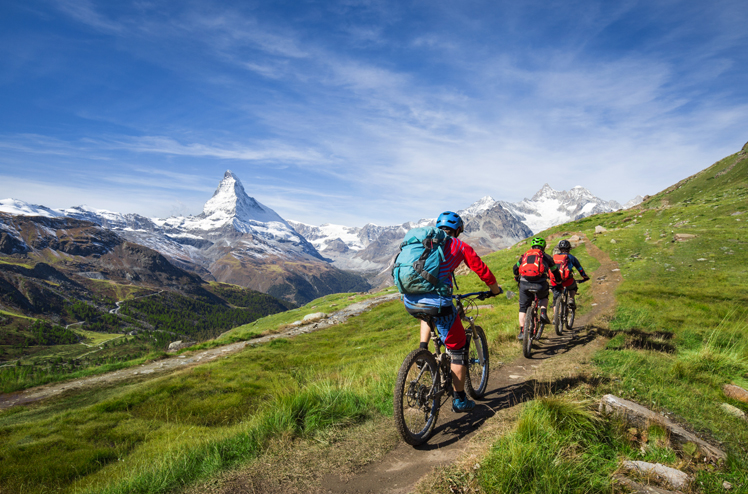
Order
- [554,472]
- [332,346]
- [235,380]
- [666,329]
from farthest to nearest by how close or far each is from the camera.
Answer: [332,346] → [235,380] → [666,329] → [554,472]

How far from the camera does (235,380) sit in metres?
18.3

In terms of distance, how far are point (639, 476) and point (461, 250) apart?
13.0 ft

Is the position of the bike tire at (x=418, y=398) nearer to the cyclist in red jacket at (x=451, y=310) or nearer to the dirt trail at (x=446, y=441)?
the dirt trail at (x=446, y=441)

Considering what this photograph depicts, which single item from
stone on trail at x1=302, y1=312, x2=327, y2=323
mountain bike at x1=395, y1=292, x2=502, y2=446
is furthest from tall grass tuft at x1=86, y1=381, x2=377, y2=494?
stone on trail at x1=302, y1=312, x2=327, y2=323

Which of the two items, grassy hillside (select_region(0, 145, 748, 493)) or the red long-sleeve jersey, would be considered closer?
grassy hillside (select_region(0, 145, 748, 493))

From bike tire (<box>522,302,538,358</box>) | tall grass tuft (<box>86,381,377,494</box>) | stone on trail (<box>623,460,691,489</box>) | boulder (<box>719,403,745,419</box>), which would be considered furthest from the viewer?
bike tire (<box>522,302,538,358</box>)

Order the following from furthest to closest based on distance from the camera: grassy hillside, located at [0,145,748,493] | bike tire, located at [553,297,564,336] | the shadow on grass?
bike tire, located at [553,297,564,336]
the shadow on grass
grassy hillside, located at [0,145,748,493]

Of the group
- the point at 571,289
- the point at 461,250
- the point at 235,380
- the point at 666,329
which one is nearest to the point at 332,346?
the point at 235,380

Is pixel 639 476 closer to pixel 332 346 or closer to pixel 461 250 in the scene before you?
pixel 461 250

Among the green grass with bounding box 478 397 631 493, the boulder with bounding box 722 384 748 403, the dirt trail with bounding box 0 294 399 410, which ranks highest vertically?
the green grass with bounding box 478 397 631 493

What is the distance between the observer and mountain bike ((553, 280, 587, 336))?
1318cm

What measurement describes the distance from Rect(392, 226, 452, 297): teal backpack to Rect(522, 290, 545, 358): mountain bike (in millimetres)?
6361

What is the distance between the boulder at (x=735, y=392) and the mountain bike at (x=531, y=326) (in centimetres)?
440

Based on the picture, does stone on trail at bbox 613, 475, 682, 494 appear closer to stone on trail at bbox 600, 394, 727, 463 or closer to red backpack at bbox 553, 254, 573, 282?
stone on trail at bbox 600, 394, 727, 463
